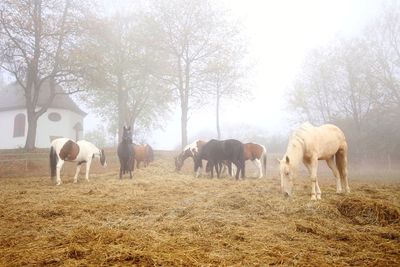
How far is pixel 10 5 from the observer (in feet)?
63.7

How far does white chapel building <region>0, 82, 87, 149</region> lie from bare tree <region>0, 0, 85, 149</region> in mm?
13344

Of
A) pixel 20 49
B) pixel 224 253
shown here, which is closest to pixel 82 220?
pixel 224 253

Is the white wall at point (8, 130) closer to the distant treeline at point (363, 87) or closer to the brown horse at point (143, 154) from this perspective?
the brown horse at point (143, 154)

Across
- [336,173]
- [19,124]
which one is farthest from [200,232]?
[19,124]

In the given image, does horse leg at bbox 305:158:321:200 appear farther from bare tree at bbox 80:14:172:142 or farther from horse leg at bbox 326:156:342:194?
bare tree at bbox 80:14:172:142

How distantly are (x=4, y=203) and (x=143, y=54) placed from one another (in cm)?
2160

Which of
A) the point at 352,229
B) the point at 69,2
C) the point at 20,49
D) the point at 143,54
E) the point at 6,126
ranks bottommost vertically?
the point at 352,229

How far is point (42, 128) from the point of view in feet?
111

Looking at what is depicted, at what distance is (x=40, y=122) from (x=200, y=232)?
116 feet

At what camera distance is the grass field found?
10.7 feet

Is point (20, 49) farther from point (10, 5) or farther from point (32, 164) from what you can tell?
point (32, 164)

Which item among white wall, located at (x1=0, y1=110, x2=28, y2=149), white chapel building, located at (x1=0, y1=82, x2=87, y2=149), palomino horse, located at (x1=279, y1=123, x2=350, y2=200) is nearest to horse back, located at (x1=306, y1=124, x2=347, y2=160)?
palomino horse, located at (x1=279, y1=123, x2=350, y2=200)

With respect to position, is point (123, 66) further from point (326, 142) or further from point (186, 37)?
point (326, 142)

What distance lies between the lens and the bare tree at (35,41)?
19422 mm
